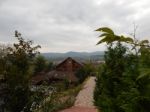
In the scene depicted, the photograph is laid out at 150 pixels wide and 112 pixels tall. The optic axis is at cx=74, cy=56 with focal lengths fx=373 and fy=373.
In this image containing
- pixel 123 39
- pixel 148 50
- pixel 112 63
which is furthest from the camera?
pixel 112 63

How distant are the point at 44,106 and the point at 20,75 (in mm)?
2524

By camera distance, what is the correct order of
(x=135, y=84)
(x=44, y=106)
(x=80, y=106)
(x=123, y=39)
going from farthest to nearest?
(x=80, y=106), (x=44, y=106), (x=135, y=84), (x=123, y=39)

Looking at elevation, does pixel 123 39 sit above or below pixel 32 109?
above

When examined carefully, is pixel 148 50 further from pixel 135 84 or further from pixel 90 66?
Result: pixel 90 66

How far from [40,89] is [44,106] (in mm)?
1278

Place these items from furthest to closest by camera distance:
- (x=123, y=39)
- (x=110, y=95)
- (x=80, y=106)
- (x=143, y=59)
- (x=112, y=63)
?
(x=80, y=106) < (x=112, y=63) < (x=110, y=95) < (x=143, y=59) < (x=123, y=39)

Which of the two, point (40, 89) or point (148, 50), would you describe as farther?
point (40, 89)

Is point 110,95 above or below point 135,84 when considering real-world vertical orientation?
below

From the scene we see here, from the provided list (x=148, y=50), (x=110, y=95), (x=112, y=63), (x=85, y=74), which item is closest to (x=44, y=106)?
(x=112, y=63)

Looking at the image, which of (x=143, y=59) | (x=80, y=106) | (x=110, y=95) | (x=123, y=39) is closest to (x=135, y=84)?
(x=143, y=59)

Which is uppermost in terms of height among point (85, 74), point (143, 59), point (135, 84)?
point (143, 59)

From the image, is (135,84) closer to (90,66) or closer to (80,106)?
(80,106)

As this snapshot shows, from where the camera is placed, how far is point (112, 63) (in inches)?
446

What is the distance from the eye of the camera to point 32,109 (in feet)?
54.5
